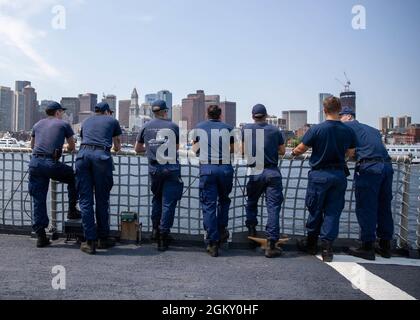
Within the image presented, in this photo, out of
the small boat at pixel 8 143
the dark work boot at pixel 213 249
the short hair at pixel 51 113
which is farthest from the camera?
the small boat at pixel 8 143

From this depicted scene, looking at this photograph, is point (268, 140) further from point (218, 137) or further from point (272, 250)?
point (272, 250)

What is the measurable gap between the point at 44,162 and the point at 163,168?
1547 mm

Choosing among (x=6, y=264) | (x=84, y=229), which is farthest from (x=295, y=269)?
(x=6, y=264)

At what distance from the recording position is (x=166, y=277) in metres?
3.94

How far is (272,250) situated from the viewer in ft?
16.1

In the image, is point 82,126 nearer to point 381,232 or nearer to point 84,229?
point 84,229

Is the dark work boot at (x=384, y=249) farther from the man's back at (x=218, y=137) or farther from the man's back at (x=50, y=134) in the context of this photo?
the man's back at (x=50, y=134)

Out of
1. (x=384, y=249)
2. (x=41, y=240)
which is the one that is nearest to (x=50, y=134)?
(x=41, y=240)

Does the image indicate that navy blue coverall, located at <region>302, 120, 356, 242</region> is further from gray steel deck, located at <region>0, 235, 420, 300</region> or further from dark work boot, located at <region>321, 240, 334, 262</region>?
gray steel deck, located at <region>0, 235, 420, 300</region>

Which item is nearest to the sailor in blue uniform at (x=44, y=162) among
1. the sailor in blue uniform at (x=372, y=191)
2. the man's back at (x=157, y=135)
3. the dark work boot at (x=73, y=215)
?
the dark work boot at (x=73, y=215)

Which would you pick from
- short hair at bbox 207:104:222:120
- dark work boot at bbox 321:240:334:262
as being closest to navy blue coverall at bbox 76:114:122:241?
short hair at bbox 207:104:222:120

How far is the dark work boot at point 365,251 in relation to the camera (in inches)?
191

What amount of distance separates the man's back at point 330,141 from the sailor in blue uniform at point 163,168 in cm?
170
